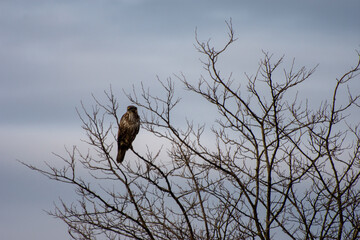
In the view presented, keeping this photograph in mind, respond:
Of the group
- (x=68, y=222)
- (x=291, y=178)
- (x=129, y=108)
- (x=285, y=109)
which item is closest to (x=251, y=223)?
(x=291, y=178)

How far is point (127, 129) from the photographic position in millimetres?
9539

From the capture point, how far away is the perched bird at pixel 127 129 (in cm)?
944

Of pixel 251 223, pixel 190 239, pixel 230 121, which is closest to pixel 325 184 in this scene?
pixel 251 223

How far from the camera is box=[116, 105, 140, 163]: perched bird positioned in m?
9.44

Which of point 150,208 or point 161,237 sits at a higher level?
point 150,208

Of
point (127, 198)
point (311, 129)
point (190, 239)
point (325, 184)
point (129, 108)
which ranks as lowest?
point (190, 239)

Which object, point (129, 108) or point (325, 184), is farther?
point (129, 108)

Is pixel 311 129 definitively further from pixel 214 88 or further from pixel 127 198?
pixel 127 198

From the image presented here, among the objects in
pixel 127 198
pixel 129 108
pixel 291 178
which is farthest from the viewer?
pixel 129 108

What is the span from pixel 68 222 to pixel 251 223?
293cm

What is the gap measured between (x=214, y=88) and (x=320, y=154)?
79.7 inches

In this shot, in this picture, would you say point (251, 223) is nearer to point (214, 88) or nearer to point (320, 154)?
point (320, 154)

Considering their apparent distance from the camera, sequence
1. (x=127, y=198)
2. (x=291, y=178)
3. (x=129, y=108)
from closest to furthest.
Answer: (x=127, y=198) → (x=291, y=178) → (x=129, y=108)

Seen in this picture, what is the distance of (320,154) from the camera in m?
7.08
